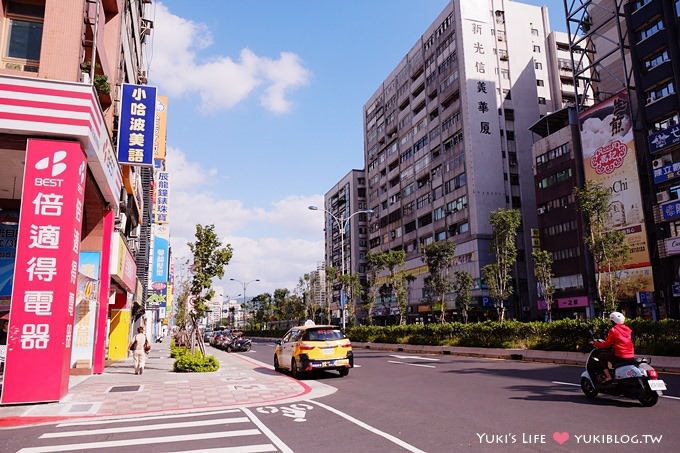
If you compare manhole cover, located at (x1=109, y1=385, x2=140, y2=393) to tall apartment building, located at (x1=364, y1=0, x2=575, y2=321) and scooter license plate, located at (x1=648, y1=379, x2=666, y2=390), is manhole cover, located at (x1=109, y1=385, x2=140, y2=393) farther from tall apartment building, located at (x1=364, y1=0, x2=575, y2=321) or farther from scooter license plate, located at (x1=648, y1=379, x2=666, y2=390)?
tall apartment building, located at (x1=364, y1=0, x2=575, y2=321)

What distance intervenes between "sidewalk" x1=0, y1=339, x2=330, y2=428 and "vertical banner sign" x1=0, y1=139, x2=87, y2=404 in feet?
2.03

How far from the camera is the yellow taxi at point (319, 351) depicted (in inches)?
643

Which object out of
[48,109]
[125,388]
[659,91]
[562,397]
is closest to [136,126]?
[48,109]

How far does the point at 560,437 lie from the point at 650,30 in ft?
170

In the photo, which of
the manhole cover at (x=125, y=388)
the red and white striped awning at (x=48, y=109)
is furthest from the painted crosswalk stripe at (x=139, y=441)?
the red and white striped awning at (x=48, y=109)

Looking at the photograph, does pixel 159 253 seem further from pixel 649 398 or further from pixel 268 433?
pixel 649 398

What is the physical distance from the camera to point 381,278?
83000 millimetres

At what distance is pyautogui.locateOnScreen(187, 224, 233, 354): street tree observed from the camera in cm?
2122

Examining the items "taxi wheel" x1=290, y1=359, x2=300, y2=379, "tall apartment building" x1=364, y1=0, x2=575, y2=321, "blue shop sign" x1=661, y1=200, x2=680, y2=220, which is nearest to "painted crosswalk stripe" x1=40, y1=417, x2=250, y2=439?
"taxi wheel" x1=290, y1=359, x2=300, y2=379

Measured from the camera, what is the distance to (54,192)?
11.4 meters

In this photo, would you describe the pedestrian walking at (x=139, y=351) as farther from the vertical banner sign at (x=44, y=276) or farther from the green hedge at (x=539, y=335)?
the green hedge at (x=539, y=335)

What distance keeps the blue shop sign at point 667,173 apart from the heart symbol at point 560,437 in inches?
1704

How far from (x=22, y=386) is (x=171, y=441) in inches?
204

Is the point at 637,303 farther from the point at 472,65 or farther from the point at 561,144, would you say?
the point at 472,65
